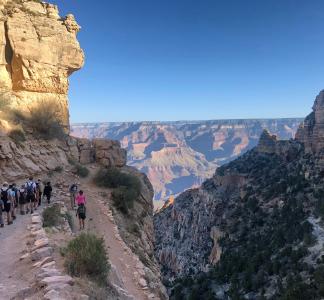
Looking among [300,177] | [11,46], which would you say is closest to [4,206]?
[11,46]

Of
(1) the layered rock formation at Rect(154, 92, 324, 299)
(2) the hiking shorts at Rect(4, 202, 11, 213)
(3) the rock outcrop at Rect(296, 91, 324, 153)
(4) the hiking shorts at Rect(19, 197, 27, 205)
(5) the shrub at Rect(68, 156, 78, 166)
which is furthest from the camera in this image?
(3) the rock outcrop at Rect(296, 91, 324, 153)

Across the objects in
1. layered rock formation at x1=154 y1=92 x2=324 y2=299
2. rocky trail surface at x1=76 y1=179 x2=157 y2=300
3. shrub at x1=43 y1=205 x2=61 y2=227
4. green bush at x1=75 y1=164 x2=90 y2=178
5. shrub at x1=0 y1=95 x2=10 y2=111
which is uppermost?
shrub at x1=0 y1=95 x2=10 y2=111

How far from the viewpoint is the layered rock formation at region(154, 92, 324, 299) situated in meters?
33.9

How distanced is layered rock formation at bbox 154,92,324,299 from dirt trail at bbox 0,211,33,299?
20.2 metres

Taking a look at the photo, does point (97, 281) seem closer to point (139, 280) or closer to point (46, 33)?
point (139, 280)

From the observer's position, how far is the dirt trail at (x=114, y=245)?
11.7 metres

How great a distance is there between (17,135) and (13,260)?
13244 millimetres

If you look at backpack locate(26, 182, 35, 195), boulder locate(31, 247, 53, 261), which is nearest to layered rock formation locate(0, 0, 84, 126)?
backpack locate(26, 182, 35, 195)

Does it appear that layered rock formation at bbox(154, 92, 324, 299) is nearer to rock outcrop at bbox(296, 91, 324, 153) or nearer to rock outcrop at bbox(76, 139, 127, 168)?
rock outcrop at bbox(296, 91, 324, 153)

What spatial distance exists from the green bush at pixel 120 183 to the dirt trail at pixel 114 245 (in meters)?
1.32

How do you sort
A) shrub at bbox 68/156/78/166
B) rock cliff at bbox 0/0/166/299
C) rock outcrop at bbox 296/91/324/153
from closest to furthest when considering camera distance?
rock cliff at bbox 0/0/166/299
shrub at bbox 68/156/78/166
rock outcrop at bbox 296/91/324/153

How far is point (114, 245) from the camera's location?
1504 centimetres

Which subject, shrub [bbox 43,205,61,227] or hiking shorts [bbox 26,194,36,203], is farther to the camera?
hiking shorts [bbox 26,194,36,203]

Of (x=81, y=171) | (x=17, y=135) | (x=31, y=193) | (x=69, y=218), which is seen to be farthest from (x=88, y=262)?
(x=81, y=171)
